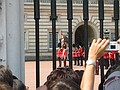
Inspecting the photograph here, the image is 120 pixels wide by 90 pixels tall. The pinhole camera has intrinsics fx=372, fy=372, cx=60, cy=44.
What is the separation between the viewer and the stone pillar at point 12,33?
2.40m

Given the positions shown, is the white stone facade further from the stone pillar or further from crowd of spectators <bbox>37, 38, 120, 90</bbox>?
crowd of spectators <bbox>37, 38, 120, 90</bbox>

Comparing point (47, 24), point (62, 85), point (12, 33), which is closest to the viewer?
point (62, 85)

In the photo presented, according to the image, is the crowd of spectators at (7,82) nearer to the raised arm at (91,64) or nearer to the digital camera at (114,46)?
the raised arm at (91,64)

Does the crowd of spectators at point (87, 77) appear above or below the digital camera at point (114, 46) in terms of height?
below

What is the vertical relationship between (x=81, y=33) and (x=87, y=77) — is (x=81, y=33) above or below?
below

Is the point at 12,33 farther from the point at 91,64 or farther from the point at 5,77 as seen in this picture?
→ the point at 91,64

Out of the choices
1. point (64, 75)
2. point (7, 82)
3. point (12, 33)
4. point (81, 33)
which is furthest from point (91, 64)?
point (81, 33)

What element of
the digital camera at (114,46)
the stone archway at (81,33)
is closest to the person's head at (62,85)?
the digital camera at (114,46)

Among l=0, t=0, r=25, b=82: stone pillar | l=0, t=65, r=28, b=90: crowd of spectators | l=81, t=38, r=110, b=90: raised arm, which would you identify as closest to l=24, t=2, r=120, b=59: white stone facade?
l=0, t=0, r=25, b=82: stone pillar

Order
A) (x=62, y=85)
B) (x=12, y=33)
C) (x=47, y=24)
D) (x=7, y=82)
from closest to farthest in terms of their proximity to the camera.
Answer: (x=62, y=85)
(x=7, y=82)
(x=12, y=33)
(x=47, y=24)

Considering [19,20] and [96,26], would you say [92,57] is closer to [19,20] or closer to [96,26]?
[19,20]

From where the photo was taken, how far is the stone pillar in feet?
7.86

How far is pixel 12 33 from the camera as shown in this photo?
2.42 meters

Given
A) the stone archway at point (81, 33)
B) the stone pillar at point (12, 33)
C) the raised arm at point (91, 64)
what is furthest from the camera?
the stone archway at point (81, 33)
